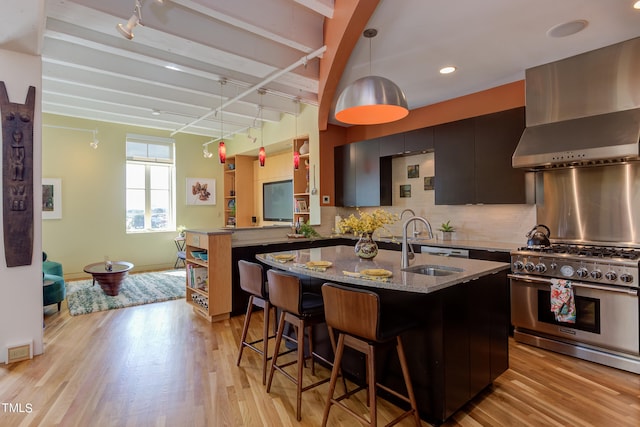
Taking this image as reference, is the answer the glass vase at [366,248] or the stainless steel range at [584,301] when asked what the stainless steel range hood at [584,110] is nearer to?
the stainless steel range at [584,301]

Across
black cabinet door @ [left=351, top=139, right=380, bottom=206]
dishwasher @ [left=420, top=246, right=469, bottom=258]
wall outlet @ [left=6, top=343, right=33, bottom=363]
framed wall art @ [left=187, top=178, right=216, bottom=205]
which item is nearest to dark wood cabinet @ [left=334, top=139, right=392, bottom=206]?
black cabinet door @ [left=351, top=139, right=380, bottom=206]

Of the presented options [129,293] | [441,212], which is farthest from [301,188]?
[129,293]

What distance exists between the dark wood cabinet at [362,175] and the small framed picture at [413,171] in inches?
12.1

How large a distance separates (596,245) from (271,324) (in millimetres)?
3403

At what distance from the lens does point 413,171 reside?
4.84 metres

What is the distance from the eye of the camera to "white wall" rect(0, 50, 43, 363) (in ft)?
8.94

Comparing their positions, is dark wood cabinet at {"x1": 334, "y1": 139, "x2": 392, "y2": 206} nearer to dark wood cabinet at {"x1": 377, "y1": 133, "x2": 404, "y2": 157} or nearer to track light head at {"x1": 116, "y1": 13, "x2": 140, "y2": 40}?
dark wood cabinet at {"x1": 377, "y1": 133, "x2": 404, "y2": 157}

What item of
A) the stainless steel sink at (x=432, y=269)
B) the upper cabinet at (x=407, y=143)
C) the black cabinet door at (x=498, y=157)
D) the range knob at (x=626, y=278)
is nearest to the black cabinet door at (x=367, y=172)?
the upper cabinet at (x=407, y=143)

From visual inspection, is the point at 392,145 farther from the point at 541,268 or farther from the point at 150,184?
the point at 150,184

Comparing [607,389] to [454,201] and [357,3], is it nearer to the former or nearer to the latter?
[454,201]

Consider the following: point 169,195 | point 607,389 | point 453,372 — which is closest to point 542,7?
point 453,372

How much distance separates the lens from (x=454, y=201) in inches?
158

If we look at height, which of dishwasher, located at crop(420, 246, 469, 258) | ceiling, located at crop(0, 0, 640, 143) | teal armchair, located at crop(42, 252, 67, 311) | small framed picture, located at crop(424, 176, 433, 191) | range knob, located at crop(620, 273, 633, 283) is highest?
ceiling, located at crop(0, 0, 640, 143)

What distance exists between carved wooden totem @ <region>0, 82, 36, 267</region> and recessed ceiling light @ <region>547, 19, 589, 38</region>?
14.8ft
